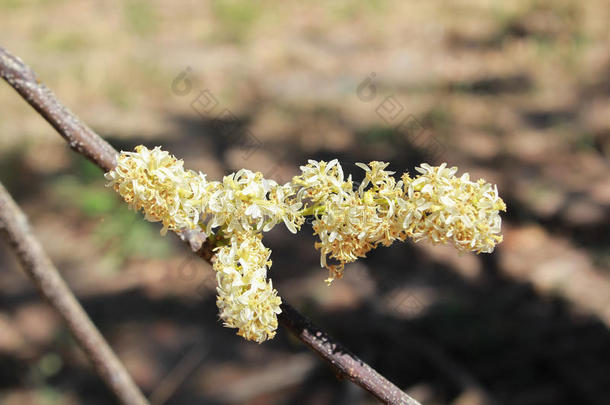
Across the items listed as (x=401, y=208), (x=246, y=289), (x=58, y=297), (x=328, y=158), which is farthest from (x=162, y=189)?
(x=328, y=158)

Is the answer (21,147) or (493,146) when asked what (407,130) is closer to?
(493,146)

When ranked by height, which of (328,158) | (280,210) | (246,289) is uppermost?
(280,210)

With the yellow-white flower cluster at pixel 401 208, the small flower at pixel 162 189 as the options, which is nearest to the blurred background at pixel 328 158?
the small flower at pixel 162 189

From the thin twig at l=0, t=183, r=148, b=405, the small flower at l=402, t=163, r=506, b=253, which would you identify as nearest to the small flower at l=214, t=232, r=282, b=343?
the small flower at l=402, t=163, r=506, b=253

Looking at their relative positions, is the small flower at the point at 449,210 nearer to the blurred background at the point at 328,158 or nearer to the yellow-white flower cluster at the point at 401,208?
the yellow-white flower cluster at the point at 401,208

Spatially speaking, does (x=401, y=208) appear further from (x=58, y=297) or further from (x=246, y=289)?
(x=58, y=297)

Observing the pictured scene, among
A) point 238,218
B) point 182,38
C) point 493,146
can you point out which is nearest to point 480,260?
point 493,146

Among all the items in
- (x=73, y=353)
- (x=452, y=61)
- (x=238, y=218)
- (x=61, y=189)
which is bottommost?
(x=73, y=353)
